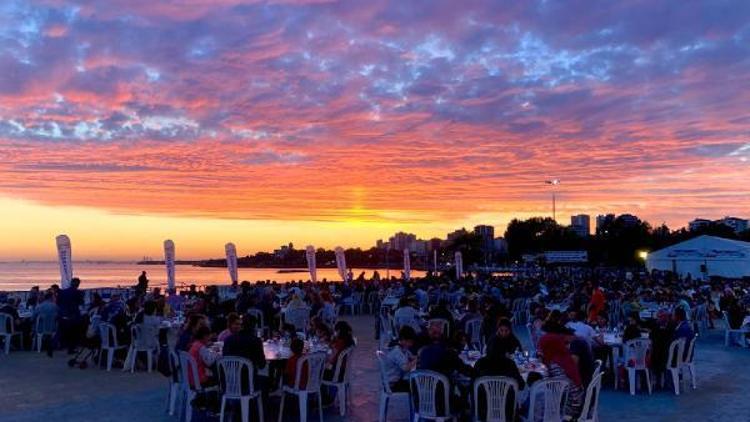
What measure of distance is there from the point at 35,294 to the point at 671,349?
1554 centimetres

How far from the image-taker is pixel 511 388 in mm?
6652

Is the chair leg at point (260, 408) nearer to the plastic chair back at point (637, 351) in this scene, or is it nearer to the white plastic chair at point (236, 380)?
the white plastic chair at point (236, 380)

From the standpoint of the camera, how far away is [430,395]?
7125 mm

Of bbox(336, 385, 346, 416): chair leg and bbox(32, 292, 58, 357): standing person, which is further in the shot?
bbox(32, 292, 58, 357): standing person

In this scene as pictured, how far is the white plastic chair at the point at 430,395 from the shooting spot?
23.3 feet

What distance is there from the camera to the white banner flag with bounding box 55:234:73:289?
59.0 feet

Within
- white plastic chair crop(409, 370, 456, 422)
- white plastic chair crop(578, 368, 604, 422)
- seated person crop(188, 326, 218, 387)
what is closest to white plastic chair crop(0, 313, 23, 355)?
seated person crop(188, 326, 218, 387)

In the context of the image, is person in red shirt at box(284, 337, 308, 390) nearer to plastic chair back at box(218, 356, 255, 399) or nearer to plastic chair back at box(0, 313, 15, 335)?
plastic chair back at box(218, 356, 255, 399)

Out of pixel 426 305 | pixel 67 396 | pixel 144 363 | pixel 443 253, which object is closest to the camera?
pixel 67 396

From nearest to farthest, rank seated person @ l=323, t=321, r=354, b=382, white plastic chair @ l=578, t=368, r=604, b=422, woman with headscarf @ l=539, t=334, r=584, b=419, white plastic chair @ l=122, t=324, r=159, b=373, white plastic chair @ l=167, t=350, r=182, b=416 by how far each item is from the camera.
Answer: white plastic chair @ l=578, t=368, r=604, b=422 < woman with headscarf @ l=539, t=334, r=584, b=419 < white plastic chair @ l=167, t=350, r=182, b=416 < seated person @ l=323, t=321, r=354, b=382 < white plastic chair @ l=122, t=324, r=159, b=373

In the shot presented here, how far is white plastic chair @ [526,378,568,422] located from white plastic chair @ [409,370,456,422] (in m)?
0.83

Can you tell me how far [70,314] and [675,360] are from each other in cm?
1166

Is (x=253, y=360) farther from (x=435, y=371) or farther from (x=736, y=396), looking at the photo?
(x=736, y=396)

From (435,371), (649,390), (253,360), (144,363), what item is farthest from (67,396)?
(649,390)
